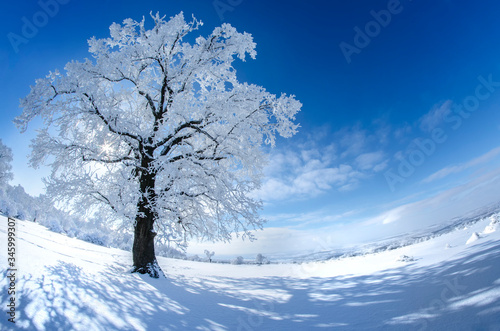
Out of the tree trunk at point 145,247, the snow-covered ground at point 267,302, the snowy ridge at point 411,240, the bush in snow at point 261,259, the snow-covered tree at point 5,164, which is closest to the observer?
the snow-covered ground at point 267,302

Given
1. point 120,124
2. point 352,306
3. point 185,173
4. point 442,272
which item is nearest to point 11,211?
point 120,124

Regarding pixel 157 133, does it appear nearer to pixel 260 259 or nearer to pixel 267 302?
pixel 267 302

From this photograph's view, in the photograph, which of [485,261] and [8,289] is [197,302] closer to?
[8,289]

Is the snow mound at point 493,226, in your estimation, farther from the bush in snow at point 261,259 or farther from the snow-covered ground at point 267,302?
the bush in snow at point 261,259

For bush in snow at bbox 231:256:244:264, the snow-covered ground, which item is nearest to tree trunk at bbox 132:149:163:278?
the snow-covered ground

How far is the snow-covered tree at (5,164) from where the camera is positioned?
22.1 m

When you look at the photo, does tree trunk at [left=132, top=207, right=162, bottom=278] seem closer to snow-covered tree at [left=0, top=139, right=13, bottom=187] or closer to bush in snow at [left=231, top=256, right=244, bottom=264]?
bush in snow at [left=231, top=256, right=244, bottom=264]

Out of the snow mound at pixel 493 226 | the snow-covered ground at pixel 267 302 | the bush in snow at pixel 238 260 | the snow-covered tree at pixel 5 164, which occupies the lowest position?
the bush in snow at pixel 238 260

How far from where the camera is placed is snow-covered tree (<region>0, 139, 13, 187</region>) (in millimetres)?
22117

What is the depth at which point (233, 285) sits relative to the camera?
18.2ft

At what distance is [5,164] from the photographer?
2300 cm

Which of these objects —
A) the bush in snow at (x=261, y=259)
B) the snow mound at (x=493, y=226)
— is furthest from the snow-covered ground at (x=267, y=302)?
the bush in snow at (x=261, y=259)

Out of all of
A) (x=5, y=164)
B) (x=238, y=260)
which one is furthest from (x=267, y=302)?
(x=5, y=164)

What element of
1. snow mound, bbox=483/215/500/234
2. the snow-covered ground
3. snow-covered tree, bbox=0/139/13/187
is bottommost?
the snow-covered ground
